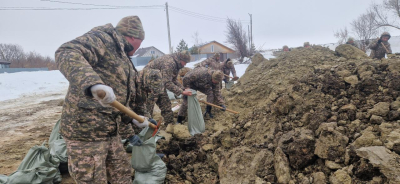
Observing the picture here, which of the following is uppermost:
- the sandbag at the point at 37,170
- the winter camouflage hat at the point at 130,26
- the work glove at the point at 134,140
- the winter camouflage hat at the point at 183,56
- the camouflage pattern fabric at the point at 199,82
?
the winter camouflage hat at the point at 130,26

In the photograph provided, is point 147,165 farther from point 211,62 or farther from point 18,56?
point 18,56

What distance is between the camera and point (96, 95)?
4.43 ft

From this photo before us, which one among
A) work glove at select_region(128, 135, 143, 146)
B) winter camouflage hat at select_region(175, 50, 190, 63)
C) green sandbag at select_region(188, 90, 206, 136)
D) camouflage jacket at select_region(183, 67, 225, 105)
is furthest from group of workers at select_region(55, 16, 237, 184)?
camouflage jacket at select_region(183, 67, 225, 105)

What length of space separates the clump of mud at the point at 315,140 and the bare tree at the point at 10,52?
4386 centimetres

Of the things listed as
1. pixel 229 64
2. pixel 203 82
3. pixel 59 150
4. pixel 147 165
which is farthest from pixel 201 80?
pixel 229 64

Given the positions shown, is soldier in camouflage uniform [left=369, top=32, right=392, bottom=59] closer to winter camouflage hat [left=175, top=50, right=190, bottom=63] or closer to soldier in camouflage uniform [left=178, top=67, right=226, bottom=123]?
soldier in camouflage uniform [left=178, top=67, right=226, bottom=123]

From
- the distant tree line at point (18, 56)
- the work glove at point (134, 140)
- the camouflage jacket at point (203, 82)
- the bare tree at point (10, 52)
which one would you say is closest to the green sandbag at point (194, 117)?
the camouflage jacket at point (203, 82)

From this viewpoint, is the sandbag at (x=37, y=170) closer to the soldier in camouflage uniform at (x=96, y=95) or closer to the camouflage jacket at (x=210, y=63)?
the soldier in camouflage uniform at (x=96, y=95)

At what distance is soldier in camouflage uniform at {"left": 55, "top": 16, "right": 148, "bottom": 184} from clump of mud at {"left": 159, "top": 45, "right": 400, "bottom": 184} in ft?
3.44

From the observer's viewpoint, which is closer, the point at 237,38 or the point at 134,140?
the point at 134,140

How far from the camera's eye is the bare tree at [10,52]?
3603 centimetres

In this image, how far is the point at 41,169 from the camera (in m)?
2.20

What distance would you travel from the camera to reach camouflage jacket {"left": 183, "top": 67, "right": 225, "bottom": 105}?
14.9ft

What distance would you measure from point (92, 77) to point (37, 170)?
1476 mm
